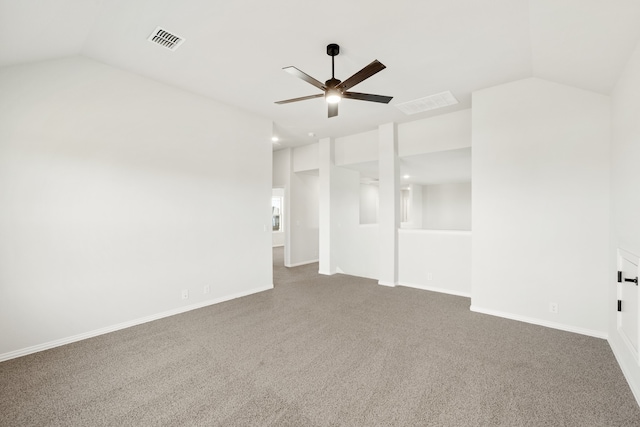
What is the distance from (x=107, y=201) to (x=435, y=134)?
4.87 meters

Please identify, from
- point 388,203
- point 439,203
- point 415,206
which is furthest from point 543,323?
point 439,203

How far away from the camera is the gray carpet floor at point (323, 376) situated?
1880 millimetres

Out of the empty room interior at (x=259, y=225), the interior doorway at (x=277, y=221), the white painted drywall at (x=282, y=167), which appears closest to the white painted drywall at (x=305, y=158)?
the white painted drywall at (x=282, y=167)

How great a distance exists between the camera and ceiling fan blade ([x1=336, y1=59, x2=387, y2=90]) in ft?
7.57

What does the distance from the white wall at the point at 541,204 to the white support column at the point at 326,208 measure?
2945 mm

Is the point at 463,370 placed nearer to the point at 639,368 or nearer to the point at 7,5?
the point at 639,368

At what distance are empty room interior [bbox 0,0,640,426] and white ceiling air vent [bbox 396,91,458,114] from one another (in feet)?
0.14

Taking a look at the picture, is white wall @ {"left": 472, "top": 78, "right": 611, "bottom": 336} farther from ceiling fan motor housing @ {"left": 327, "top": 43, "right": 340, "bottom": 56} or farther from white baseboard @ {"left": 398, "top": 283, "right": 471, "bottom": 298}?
ceiling fan motor housing @ {"left": 327, "top": 43, "right": 340, "bottom": 56}

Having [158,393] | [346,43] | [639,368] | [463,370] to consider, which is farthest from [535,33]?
[158,393]

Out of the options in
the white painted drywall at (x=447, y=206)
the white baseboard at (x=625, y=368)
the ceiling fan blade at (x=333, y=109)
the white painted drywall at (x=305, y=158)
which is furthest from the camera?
the white painted drywall at (x=447, y=206)

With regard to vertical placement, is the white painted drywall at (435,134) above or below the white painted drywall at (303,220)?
above

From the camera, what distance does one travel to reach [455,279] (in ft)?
15.4

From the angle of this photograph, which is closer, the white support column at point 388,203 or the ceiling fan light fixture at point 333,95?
the ceiling fan light fixture at point 333,95

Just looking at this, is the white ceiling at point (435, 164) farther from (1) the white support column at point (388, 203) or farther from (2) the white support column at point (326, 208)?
(2) the white support column at point (326, 208)
